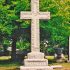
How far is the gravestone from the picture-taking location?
2433 cm

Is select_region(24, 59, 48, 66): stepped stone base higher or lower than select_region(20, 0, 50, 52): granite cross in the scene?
lower

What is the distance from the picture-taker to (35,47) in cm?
2495

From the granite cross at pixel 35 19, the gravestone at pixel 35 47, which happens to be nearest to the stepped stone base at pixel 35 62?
the gravestone at pixel 35 47

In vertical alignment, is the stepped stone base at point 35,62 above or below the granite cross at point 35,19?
below

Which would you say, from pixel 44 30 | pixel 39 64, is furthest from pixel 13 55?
pixel 39 64

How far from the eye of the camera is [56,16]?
32.9 m

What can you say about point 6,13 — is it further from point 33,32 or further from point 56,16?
point 33,32

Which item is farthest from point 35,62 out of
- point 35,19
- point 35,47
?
point 35,19

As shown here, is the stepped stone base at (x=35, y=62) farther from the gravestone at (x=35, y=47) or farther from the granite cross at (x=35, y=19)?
the granite cross at (x=35, y=19)

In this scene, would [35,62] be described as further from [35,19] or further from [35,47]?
[35,19]

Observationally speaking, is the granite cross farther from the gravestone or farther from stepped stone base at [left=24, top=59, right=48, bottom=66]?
stepped stone base at [left=24, top=59, right=48, bottom=66]

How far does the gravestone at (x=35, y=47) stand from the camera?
2433 cm

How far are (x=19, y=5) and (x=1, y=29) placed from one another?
2.50 metres

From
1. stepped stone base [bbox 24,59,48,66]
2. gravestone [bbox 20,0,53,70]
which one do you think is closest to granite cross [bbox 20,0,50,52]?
gravestone [bbox 20,0,53,70]
